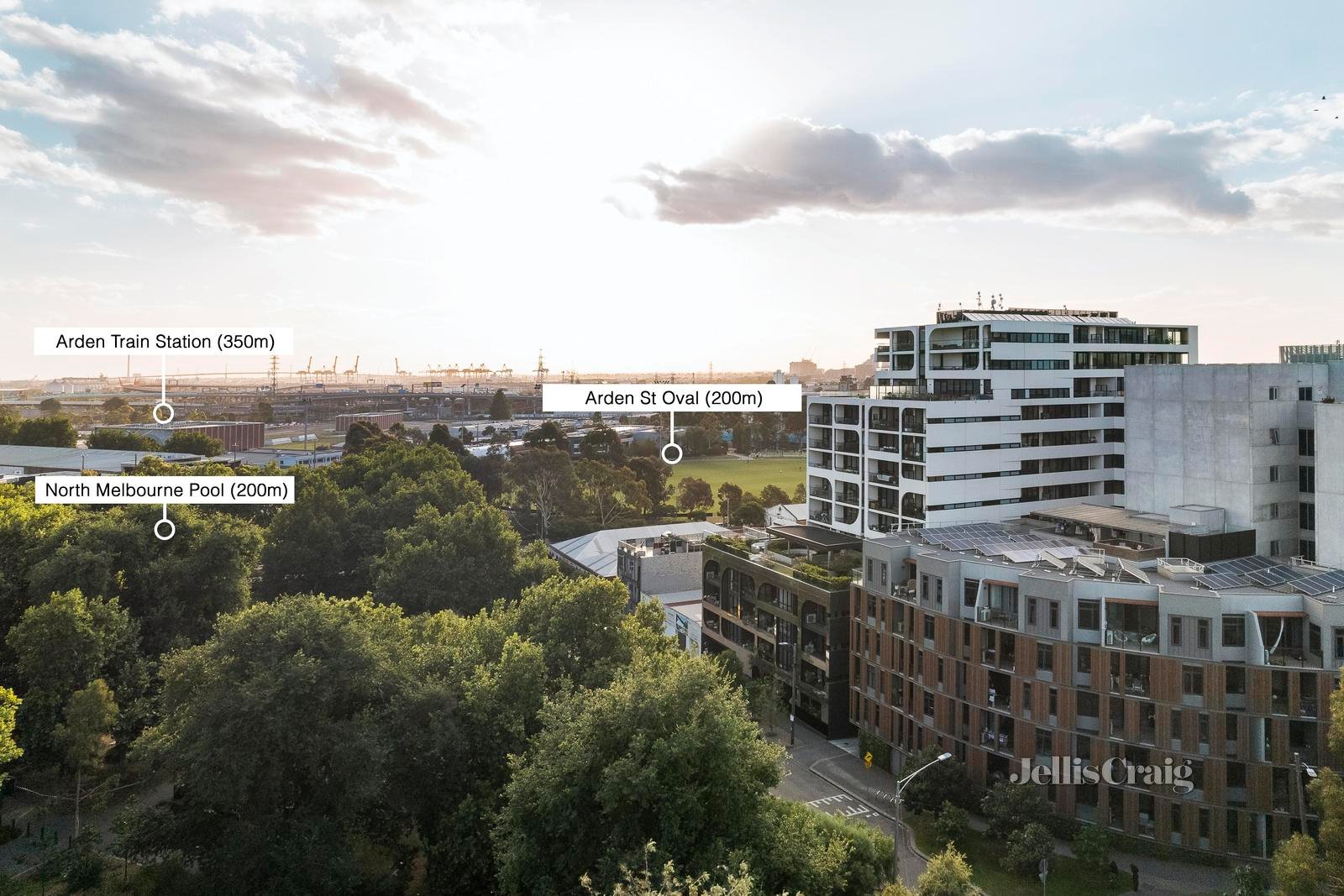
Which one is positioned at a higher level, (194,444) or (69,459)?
(194,444)

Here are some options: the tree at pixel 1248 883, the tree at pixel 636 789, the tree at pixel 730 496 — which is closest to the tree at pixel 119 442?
the tree at pixel 730 496

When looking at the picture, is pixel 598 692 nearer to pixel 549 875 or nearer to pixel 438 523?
pixel 549 875

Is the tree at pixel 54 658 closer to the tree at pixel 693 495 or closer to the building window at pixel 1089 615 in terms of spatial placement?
the building window at pixel 1089 615

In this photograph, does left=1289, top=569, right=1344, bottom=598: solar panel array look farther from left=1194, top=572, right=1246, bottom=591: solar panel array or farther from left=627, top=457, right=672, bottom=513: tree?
left=627, top=457, right=672, bottom=513: tree

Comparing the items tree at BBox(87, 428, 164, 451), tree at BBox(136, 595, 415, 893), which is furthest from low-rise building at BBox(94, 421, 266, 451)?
tree at BBox(136, 595, 415, 893)

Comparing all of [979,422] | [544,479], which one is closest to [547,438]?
[544,479]

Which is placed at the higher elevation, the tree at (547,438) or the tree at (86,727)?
the tree at (547,438)

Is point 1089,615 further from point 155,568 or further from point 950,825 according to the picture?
point 155,568
